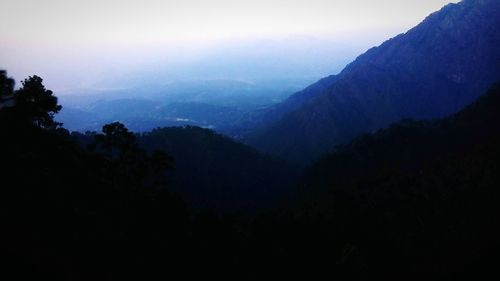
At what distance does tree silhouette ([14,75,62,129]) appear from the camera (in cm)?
4922

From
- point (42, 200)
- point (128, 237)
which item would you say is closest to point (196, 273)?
point (128, 237)

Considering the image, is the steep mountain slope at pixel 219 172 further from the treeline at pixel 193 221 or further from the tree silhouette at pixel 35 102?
the tree silhouette at pixel 35 102

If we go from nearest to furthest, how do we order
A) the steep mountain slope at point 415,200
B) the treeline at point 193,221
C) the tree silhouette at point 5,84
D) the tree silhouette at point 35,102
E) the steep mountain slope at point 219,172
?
the treeline at point 193,221 < the tree silhouette at point 5,84 < the tree silhouette at point 35,102 < the steep mountain slope at point 415,200 < the steep mountain slope at point 219,172

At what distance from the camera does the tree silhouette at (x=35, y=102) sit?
49.2m

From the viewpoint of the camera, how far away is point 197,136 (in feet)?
511

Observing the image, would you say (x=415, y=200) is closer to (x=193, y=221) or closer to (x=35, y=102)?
(x=193, y=221)

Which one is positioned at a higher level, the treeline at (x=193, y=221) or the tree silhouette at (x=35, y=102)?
the tree silhouette at (x=35, y=102)

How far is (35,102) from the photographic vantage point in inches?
1977

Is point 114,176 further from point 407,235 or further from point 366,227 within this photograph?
point 407,235

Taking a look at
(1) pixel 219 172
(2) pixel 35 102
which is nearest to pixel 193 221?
(2) pixel 35 102

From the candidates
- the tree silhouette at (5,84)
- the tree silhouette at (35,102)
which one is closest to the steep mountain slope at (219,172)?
the tree silhouette at (35,102)

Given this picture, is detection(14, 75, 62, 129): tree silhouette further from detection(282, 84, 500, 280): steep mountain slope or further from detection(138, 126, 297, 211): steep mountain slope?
detection(138, 126, 297, 211): steep mountain slope

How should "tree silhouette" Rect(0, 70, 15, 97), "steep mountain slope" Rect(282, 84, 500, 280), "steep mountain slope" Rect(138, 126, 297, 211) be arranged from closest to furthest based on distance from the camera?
"tree silhouette" Rect(0, 70, 15, 97) → "steep mountain slope" Rect(282, 84, 500, 280) → "steep mountain slope" Rect(138, 126, 297, 211)

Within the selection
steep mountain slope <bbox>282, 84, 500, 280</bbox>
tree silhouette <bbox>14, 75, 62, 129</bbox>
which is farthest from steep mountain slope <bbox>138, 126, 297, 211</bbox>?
tree silhouette <bbox>14, 75, 62, 129</bbox>
